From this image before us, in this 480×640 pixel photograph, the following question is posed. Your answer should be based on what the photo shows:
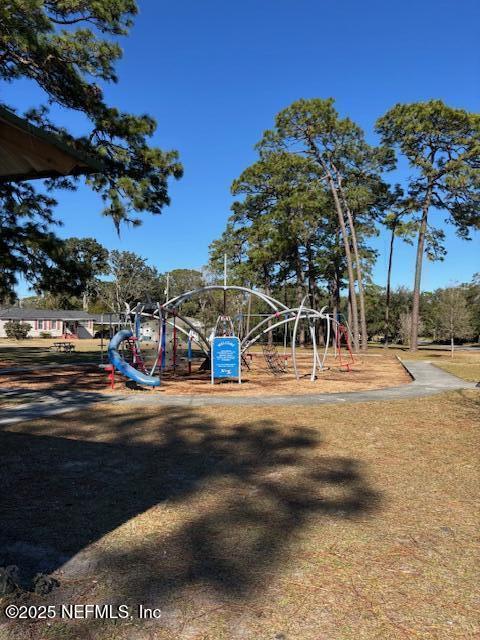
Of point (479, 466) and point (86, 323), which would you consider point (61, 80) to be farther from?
point (86, 323)

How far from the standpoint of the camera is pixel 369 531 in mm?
3764

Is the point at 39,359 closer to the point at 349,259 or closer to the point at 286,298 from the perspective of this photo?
the point at 349,259

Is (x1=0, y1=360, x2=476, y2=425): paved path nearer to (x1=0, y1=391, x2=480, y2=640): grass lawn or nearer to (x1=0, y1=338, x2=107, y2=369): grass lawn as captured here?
Answer: (x1=0, y1=391, x2=480, y2=640): grass lawn

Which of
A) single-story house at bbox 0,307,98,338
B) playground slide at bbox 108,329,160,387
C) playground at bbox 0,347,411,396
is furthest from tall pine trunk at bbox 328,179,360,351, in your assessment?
single-story house at bbox 0,307,98,338

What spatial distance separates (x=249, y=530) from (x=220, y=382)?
11.0 metres

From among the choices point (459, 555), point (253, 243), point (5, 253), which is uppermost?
point (253, 243)

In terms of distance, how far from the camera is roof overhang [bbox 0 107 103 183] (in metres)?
2.38

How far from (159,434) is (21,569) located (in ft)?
14.0

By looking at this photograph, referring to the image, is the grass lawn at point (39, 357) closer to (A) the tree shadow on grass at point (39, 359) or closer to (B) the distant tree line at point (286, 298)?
(A) the tree shadow on grass at point (39, 359)

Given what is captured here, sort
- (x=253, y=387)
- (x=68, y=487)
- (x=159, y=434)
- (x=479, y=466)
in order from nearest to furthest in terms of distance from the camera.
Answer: (x=68, y=487) < (x=479, y=466) < (x=159, y=434) < (x=253, y=387)

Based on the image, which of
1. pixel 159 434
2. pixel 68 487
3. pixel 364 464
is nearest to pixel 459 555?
pixel 364 464

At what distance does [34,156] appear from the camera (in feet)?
8.34

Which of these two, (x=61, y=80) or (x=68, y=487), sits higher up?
(x=61, y=80)

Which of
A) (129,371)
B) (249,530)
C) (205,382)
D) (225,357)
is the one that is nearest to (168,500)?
(249,530)
